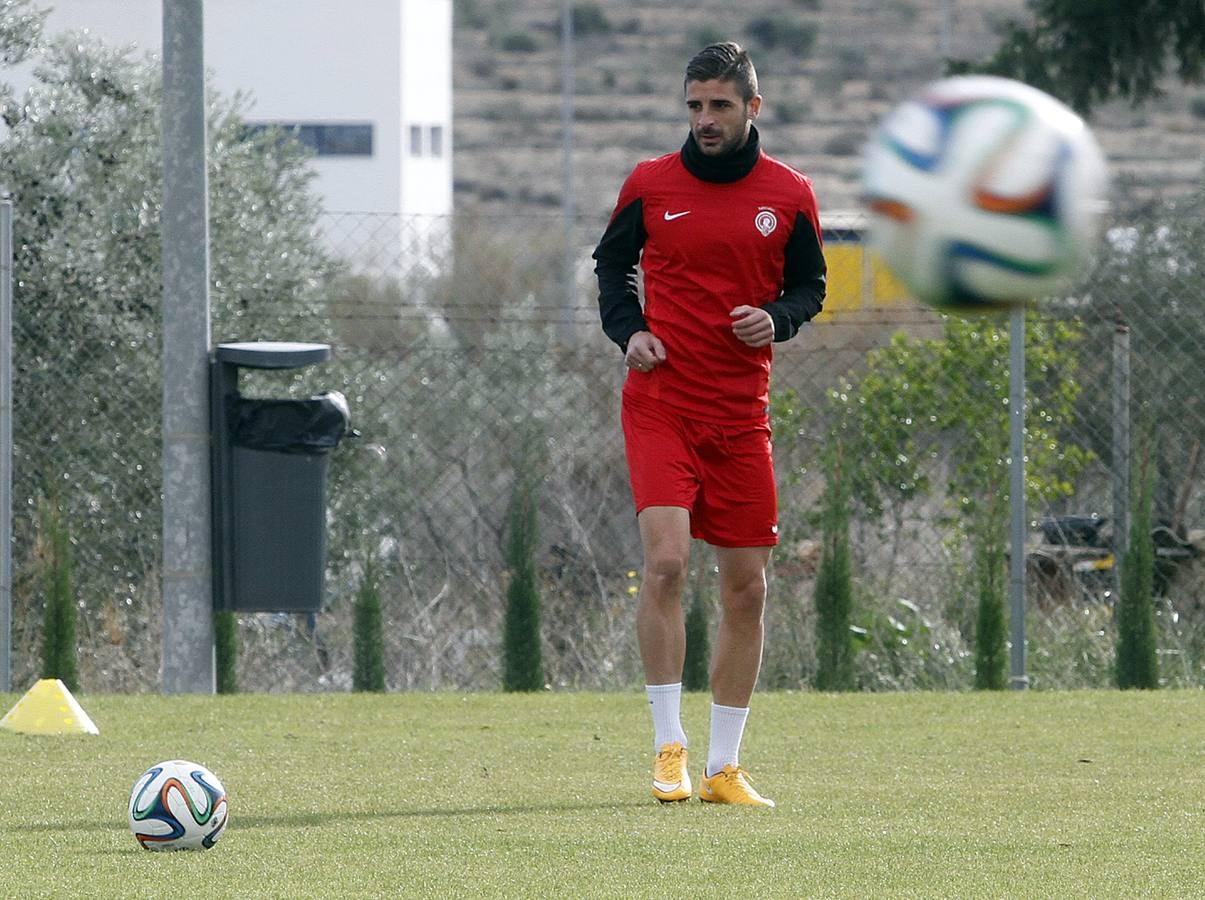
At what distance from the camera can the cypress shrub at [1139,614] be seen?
870 centimetres

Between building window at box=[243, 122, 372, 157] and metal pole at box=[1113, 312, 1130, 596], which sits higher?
building window at box=[243, 122, 372, 157]

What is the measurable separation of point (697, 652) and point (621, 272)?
334cm

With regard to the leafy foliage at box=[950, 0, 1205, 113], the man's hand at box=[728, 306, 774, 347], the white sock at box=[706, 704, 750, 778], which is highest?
the leafy foliage at box=[950, 0, 1205, 113]

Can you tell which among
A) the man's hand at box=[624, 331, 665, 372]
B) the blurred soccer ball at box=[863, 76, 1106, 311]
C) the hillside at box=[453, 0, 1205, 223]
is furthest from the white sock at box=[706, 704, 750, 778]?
the hillside at box=[453, 0, 1205, 223]

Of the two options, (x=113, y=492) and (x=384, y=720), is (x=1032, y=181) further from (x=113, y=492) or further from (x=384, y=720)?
(x=113, y=492)

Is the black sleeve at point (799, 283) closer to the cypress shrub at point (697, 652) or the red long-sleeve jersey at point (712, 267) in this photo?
the red long-sleeve jersey at point (712, 267)

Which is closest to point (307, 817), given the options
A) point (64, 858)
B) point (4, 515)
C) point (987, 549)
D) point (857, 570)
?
point (64, 858)

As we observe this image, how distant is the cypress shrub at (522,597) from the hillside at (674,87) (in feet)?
139

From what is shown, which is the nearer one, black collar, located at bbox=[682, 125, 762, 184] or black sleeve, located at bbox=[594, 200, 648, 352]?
black collar, located at bbox=[682, 125, 762, 184]

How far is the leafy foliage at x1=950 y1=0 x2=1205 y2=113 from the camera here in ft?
48.1

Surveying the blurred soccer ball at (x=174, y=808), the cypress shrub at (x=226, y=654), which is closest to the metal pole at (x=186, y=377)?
the cypress shrub at (x=226, y=654)

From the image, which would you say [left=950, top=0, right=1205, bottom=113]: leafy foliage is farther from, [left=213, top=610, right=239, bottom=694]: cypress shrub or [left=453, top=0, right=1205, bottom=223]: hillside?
[left=453, top=0, right=1205, bottom=223]: hillside

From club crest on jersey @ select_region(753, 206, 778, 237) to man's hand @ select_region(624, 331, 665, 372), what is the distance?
0.41 metres

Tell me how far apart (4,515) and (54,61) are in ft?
14.4
